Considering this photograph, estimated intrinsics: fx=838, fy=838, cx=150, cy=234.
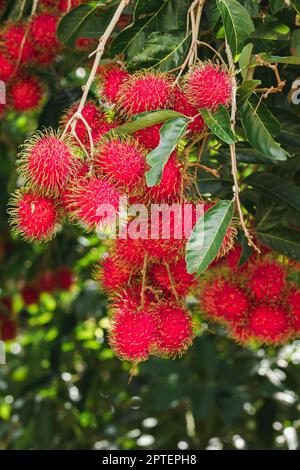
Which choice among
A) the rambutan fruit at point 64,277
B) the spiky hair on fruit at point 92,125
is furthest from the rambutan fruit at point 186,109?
the rambutan fruit at point 64,277

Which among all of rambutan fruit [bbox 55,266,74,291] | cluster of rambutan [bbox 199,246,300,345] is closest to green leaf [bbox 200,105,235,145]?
cluster of rambutan [bbox 199,246,300,345]

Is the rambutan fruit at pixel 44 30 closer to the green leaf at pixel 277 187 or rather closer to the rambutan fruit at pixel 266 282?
the green leaf at pixel 277 187

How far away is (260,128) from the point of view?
1387 mm

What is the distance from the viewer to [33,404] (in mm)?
2979

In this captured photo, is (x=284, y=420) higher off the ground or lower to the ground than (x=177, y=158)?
lower

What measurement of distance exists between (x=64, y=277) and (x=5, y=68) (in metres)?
1.52

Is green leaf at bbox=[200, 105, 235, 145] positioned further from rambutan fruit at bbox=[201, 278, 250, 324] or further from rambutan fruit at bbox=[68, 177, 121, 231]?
rambutan fruit at bbox=[201, 278, 250, 324]

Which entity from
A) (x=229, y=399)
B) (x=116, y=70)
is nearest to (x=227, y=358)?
(x=229, y=399)

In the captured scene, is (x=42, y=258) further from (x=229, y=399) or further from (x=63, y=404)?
(x=229, y=399)

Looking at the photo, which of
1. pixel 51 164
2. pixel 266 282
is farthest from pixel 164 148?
pixel 266 282

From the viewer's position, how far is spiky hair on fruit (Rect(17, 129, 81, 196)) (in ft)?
3.97

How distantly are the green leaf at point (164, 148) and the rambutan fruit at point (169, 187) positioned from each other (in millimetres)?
39

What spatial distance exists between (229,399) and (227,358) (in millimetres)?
256

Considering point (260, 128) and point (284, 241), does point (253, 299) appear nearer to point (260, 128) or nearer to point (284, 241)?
point (284, 241)
